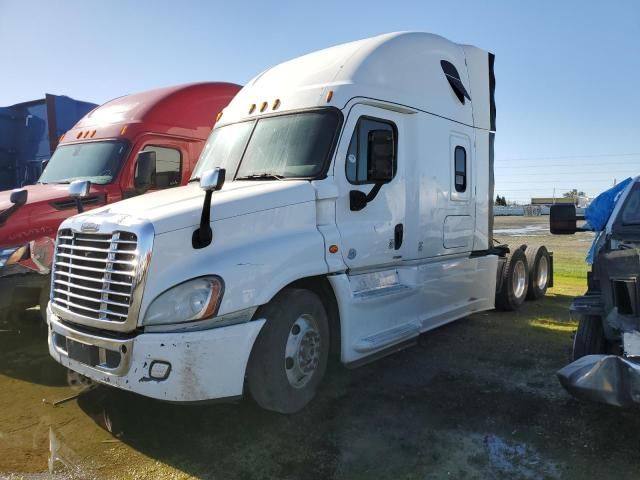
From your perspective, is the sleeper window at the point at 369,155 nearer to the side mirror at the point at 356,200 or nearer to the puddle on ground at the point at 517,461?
the side mirror at the point at 356,200

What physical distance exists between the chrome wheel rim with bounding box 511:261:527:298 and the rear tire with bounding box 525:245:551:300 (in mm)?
211

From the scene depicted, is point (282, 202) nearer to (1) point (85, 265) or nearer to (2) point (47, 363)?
(1) point (85, 265)

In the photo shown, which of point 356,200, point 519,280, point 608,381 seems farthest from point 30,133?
point 608,381

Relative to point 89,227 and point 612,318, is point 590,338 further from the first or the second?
point 89,227

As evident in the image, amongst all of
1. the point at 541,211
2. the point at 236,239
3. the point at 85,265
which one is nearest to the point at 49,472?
the point at 85,265

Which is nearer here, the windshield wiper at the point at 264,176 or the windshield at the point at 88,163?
the windshield wiper at the point at 264,176

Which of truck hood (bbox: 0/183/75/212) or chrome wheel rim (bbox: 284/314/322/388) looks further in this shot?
truck hood (bbox: 0/183/75/212)

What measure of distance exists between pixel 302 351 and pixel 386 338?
111 centimetres

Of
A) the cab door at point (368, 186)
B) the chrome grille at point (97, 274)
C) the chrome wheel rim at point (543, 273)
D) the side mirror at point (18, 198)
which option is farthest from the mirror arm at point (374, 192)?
the chrome wheel rim at point (543, 273)

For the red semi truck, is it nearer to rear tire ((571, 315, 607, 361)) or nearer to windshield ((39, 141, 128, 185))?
windshield ((39, 141, 128, 185))

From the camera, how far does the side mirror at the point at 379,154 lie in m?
4.83

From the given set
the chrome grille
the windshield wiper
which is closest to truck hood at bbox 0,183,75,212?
the chrome grille

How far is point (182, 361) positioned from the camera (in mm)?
3553

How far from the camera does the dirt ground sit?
351 cm
